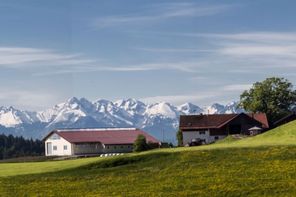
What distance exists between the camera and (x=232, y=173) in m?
44.1

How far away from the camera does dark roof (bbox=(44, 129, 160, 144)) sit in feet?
584

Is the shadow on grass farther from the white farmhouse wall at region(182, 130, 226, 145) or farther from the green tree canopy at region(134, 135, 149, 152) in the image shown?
A: the white farmhouse wall at region(182, 130, 226, 145)

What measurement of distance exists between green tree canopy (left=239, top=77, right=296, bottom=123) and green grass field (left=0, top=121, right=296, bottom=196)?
109 m

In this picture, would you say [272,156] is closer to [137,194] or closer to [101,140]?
[137,194]

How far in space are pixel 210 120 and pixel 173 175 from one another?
113 m

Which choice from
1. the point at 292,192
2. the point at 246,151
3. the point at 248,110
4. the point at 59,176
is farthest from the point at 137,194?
the point at 248,110

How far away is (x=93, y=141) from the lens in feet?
586

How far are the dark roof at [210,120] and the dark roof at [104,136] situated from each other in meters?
18.4

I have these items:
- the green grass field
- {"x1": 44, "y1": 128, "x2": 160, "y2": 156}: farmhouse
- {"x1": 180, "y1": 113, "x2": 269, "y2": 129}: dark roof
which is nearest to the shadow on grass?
the green grass field

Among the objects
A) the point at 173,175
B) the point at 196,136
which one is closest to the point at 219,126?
the point at 196,136

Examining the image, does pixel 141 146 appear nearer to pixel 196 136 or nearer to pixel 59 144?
pixel 196 136

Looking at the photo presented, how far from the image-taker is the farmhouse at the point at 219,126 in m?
154

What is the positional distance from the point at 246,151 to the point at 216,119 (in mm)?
104327

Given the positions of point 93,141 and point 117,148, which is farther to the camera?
point 93,141
